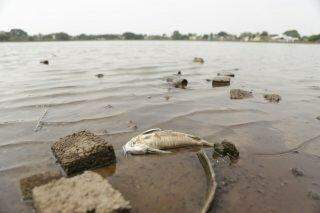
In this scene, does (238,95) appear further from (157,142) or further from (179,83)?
(157,142)

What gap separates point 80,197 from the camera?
3061mm

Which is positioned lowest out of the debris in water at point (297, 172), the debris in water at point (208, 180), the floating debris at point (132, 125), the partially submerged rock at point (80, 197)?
the debris in water at point (297, 172)

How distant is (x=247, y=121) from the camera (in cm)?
675

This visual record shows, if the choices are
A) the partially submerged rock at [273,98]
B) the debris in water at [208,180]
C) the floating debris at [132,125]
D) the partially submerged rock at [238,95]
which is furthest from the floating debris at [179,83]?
the debris in water at [208,180]

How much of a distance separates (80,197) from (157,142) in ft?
6.59

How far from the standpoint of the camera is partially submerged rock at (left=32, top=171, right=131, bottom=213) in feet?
9.54

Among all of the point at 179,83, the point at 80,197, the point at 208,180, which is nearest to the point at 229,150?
the point at 208,180

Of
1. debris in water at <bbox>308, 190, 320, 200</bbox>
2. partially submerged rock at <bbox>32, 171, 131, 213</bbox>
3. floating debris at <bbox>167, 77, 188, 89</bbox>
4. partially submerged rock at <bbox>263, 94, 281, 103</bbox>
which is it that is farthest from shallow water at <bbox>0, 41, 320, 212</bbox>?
partially submerged rock at <bbox>32, 171, 131, 213</bbox>

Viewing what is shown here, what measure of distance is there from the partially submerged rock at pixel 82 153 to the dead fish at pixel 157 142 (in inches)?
Result: 15.2

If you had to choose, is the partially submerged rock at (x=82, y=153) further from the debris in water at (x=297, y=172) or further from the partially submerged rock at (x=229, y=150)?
the debris in water at (x=297, y=172)

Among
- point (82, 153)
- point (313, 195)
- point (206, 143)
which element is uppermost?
point (82, 153)

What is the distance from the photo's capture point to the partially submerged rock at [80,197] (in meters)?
2.91

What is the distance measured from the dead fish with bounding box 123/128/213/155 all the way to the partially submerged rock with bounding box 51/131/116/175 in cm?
39

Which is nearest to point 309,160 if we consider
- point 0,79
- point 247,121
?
point 247,121
